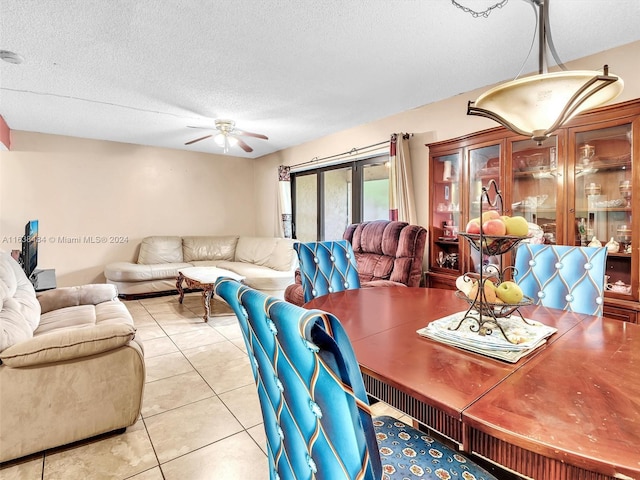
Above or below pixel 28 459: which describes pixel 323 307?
above

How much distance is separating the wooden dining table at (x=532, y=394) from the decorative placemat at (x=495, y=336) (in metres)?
0.02

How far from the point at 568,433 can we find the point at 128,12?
265cm

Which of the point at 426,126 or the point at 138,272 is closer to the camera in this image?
the point at 426,126

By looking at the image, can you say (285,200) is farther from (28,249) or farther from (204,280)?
(28,249)

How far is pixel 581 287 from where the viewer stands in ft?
5.39

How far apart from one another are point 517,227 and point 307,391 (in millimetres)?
875

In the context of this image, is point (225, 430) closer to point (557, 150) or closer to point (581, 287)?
point (581, 287)

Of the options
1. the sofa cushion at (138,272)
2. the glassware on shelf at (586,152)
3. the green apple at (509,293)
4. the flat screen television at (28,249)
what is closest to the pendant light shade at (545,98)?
the green apple at (509,293)

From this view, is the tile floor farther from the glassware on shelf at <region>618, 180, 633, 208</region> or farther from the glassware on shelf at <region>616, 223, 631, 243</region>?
the glassware on shelf at <region>618, 180, 633, 208</region>

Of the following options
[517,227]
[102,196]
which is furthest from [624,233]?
[102,196]

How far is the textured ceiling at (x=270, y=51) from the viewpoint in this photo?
6.21ft

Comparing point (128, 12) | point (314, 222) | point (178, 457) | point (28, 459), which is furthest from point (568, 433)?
point (314, 222)

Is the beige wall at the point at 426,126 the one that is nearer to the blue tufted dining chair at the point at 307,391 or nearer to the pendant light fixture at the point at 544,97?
the pendant light fixture at the point at 544,97

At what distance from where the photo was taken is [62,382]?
1704 millimetres
